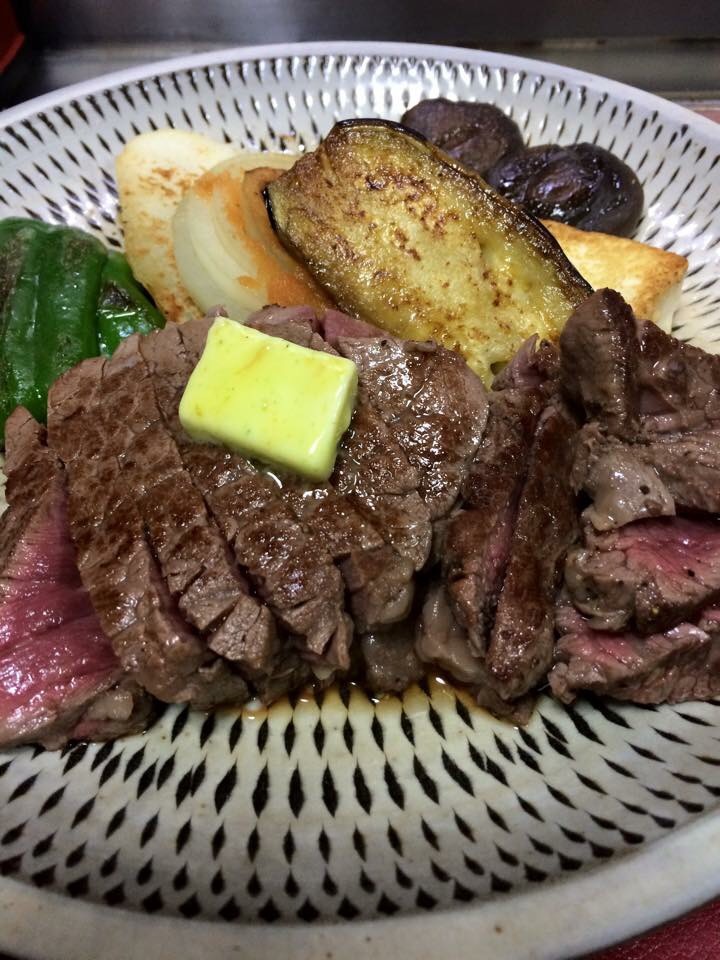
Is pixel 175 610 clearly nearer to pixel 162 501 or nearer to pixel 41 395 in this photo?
pixel 162 501

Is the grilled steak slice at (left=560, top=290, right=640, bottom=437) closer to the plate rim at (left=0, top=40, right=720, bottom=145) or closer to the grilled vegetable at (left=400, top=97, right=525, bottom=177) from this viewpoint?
the grilled vegetable at (left=400, top=97, right=525, bottom=177)

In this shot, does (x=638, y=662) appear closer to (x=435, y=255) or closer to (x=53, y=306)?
(x=435, y=255)

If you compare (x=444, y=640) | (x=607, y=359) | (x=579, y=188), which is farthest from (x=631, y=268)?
(x=444, y=640)

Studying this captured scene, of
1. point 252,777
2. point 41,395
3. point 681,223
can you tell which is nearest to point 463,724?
point 252,777

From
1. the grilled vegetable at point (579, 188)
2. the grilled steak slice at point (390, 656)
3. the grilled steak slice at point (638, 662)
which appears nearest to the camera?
the grilled steak slice at point (638, 662)

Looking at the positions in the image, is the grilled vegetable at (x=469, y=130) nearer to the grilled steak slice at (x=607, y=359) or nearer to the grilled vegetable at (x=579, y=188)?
the grilled vegetable at (x=579, y=188)

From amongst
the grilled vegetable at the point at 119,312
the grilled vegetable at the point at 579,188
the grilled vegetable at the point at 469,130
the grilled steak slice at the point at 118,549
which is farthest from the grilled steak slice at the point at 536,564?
the grilled vegetable at the point at 469,130
